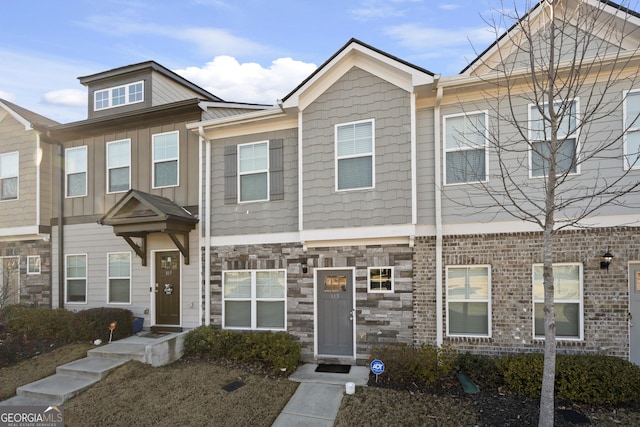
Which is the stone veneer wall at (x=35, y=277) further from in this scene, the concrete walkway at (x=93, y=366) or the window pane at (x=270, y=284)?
the window pane at (x=270, y=284)

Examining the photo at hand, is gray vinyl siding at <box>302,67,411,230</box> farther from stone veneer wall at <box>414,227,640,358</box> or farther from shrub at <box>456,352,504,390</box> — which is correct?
shrub at <box>456,352,504,390</box>

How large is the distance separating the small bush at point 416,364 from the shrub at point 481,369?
0.21 m

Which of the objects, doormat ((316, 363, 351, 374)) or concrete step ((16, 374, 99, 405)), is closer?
concrete step ((16, 374, 99, 405))

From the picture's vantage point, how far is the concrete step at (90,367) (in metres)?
7.23

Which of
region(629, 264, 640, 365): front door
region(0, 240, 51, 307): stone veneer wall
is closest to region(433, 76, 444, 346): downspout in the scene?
region(629, 264, 640, 365): front door

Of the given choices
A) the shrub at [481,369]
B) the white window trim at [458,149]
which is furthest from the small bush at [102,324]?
the white window trim at [458,149]

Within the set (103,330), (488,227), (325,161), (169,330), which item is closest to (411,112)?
(325,161)

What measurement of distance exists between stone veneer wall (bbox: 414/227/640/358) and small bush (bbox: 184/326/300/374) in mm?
2784

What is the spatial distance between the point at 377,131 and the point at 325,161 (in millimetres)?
1334

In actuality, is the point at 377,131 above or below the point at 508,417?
above

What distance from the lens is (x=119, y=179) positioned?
1027 centimetres

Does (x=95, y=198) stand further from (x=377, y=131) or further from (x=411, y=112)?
(x=411, y=112)

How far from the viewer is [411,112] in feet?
24.3

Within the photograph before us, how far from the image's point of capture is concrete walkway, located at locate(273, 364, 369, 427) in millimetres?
5617
